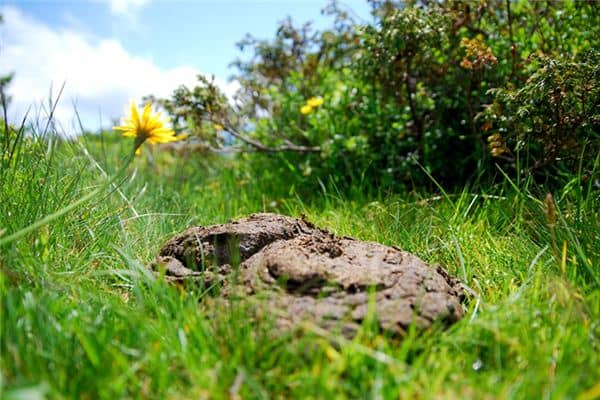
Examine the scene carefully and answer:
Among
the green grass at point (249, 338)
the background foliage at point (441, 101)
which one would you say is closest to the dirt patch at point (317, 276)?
the green grass at point (249, 338)

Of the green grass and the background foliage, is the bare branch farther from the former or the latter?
the green grass

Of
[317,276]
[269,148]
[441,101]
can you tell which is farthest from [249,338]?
[269,148]

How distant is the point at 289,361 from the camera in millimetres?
1471

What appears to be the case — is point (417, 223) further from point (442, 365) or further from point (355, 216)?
point (442, 365)

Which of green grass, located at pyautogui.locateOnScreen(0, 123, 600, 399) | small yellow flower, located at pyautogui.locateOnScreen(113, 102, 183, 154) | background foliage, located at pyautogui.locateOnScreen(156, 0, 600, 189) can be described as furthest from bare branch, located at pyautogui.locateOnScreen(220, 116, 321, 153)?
green grass, located at pyautogui.locateOnScreen(0, 123, 600, 399)

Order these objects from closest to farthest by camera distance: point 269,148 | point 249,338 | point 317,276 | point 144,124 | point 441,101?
point 249,338 → point 317,276 → point 144,124 → point 441,101 → point 269,148

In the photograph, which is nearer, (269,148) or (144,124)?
(144,124)

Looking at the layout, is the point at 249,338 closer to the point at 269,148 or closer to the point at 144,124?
the point at 144,124

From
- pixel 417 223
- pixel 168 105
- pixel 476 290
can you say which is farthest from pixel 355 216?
pixel 168 105

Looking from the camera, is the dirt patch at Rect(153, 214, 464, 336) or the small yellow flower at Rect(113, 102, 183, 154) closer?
the dirt patch at Rect(153, 214, 464, 336)

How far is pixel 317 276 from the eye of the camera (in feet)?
5.75

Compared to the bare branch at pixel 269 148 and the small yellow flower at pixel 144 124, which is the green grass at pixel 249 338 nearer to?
the small yellow flower at pixel 144 124

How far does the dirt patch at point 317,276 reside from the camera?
1.63 m

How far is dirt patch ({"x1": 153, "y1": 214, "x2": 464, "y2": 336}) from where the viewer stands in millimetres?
1631
